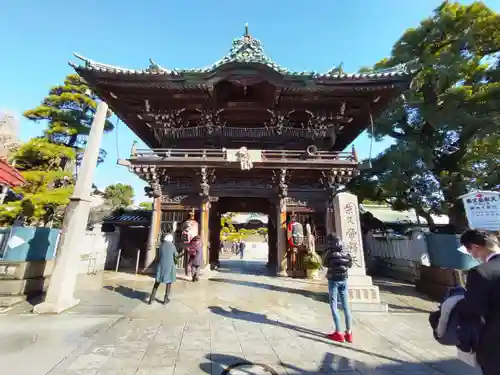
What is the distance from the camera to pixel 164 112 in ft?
38.0

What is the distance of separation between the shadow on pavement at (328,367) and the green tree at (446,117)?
10.5m

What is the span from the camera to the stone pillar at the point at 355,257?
6207 millimetres

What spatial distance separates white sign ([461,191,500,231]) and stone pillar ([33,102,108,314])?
938 centimetres

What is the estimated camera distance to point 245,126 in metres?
12.6

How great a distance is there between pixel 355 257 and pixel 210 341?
174 inches

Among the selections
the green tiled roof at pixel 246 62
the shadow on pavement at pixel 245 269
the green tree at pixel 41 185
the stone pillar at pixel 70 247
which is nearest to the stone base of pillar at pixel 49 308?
the stone pillar at pixel 70 247

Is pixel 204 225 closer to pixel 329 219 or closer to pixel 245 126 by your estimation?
pixel 245 126

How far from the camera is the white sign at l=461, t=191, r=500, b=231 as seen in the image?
525 centimetres

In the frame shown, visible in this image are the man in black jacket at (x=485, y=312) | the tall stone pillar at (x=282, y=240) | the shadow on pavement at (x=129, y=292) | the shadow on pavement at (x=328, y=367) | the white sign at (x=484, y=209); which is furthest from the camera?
the tall stone pillar at (x=282, y=240)

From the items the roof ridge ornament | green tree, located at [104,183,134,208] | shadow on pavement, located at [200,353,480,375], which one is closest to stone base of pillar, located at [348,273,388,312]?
shadow on pavement, located at [200,353,480,375]

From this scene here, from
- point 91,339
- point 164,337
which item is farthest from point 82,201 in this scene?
point 164,337

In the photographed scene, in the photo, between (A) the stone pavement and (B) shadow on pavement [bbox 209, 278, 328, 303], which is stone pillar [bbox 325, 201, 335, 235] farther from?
(A) the stone pavement

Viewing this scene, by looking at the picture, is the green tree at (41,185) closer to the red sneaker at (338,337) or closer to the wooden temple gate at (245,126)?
Result: the wooden temple gate at (245,126)

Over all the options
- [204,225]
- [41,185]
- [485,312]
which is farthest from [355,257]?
[41,185]
